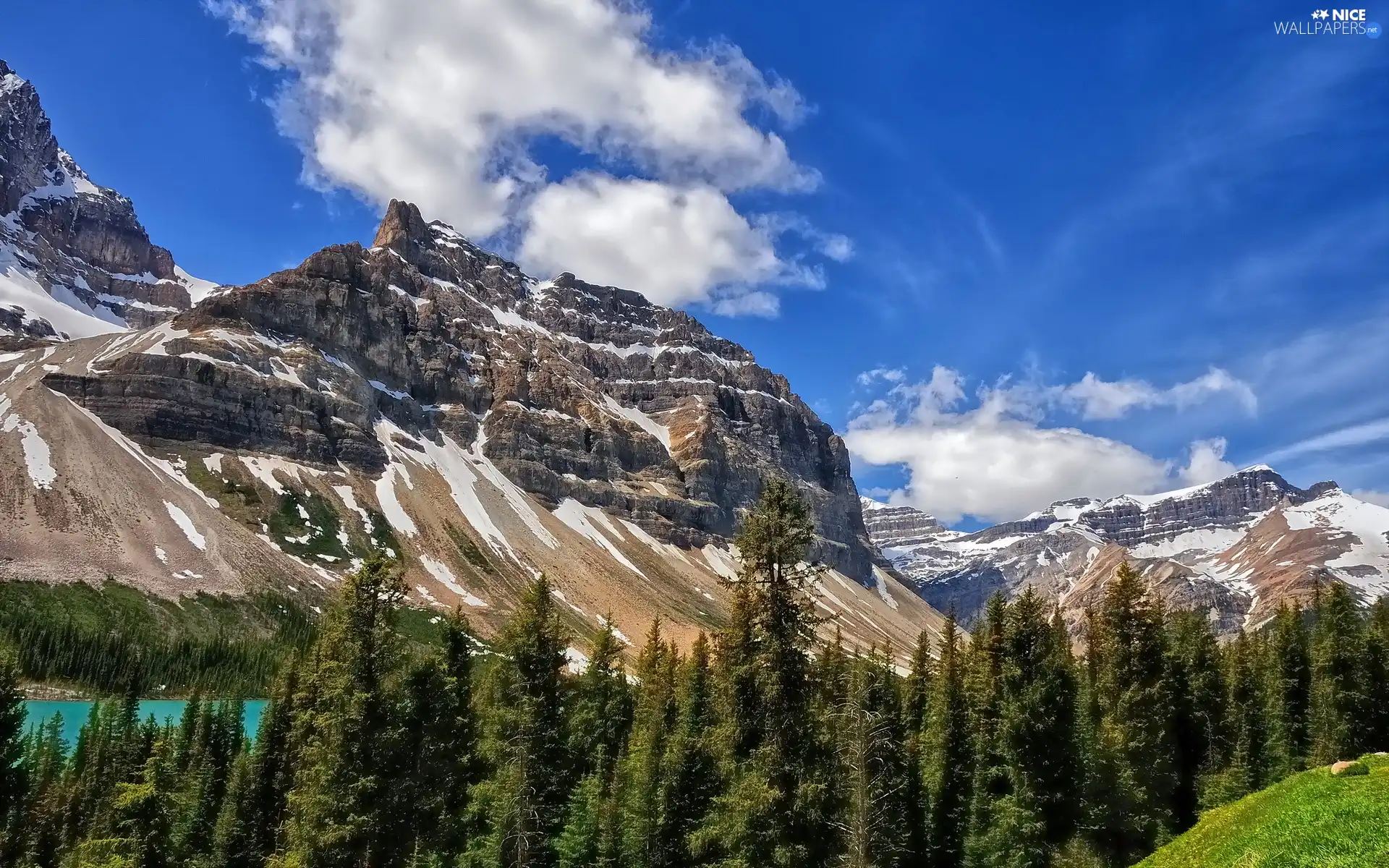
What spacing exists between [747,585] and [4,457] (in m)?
218

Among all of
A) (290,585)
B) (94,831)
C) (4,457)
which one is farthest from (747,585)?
(4,457)

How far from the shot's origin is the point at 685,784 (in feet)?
124

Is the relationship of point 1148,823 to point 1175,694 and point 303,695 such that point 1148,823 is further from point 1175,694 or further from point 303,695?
point 303,695

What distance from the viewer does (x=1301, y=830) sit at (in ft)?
65.7

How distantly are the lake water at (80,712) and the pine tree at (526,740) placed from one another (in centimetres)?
9088

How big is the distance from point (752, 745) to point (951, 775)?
20137mm

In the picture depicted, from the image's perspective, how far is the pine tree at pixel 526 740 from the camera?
32344 millimetres

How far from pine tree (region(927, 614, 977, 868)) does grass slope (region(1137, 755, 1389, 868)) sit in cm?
1357

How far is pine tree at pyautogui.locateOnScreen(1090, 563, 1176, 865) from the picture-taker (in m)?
38.2

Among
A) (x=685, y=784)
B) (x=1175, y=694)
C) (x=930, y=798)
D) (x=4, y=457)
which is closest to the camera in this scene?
(x=685, y=784)

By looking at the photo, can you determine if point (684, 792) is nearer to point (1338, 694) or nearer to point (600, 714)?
point (600, 714)

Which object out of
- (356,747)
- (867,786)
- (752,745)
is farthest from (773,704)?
(356,747)

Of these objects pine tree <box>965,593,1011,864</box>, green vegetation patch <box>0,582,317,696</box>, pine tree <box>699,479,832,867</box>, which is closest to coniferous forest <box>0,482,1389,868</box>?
pine tree <box>699,479,832,867</box>

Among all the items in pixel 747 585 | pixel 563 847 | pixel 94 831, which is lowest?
pixel 94 831
